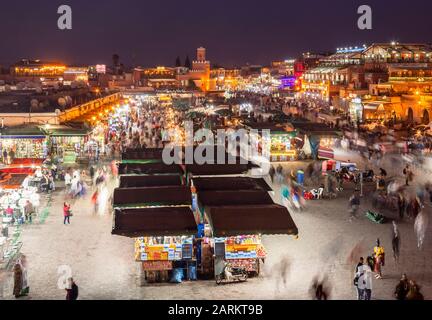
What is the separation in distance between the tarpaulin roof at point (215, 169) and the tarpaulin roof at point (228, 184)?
1.28 meters

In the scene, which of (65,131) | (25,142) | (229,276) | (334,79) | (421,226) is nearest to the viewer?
(229,276)

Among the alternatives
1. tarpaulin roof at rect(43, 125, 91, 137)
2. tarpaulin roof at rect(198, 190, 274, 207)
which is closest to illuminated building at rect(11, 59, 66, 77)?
tarpaulin roof at rect(43, 125, 91, 137)

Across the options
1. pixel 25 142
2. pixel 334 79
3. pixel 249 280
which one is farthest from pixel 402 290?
pixel 334 79

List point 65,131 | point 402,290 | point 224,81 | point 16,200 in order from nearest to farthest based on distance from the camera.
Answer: point 402,290 < point 16,200 < point 65,131 < point 224,81

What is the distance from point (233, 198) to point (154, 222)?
2256mm

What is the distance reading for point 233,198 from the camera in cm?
1193

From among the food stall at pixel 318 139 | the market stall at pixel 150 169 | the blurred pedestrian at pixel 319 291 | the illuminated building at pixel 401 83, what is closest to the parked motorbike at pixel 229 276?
the blurred pedestrian at pixel 319 291

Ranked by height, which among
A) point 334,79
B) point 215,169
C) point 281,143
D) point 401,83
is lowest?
point 215,169

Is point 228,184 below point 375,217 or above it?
above

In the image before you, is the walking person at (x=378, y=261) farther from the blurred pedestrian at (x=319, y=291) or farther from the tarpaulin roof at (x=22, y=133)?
the tarpaulin roof at (x=22, y=133)

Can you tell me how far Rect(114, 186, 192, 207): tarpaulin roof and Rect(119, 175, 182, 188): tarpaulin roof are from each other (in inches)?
49.6

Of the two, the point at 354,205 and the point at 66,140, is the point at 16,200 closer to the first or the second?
the point at 354,205

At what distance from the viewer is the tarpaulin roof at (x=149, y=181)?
13703 millimetres

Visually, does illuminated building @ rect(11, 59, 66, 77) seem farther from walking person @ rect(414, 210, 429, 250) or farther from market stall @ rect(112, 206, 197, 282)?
market stall @ rect(112, 206, 197, 282)
